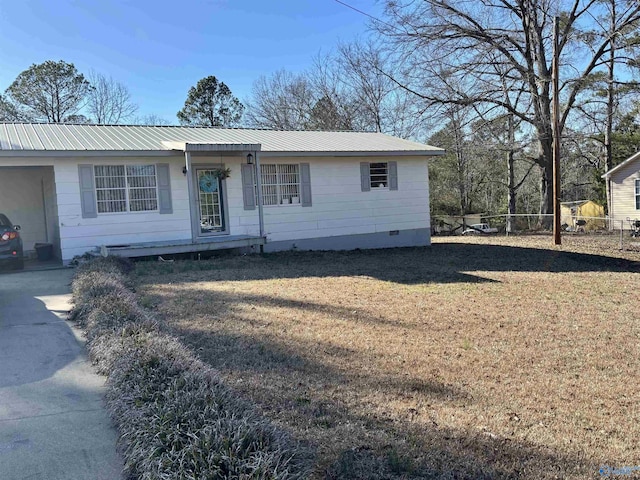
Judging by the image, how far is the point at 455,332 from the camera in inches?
243

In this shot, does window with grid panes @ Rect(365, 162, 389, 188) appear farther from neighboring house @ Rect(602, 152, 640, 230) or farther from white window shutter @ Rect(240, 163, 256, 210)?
neighboring house @ Rect(602, 152, 640, 230)

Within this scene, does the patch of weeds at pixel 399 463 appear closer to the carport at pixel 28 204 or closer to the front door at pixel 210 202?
the front door at pixel 210 202

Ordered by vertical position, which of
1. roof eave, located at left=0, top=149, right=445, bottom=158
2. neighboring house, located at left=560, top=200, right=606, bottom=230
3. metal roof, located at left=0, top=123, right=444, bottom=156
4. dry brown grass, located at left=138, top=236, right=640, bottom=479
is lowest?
dry brown grass, located at left=138, top=236, right=640, bottom=479

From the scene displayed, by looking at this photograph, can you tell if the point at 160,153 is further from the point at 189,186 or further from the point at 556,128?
the point at 556,128

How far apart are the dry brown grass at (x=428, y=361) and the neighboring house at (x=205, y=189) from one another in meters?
2.10

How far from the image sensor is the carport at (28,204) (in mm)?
13711

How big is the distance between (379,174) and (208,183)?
18.0ft

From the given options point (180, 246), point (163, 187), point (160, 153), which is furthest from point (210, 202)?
point (160, 153)

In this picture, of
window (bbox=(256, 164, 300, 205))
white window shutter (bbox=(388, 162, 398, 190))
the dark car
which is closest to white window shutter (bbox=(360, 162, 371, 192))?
white window shutter (bbox=(388, 162, 398, 190))

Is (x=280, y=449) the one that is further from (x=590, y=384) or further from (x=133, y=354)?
(x=590, y=384)

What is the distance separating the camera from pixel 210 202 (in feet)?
44.6

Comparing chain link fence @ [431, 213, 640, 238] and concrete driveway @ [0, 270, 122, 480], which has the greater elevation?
chain link fence @ [431, 213, 640, 238]

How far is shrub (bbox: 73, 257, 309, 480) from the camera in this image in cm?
248

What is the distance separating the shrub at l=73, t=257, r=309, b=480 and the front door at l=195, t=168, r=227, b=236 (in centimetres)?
870
